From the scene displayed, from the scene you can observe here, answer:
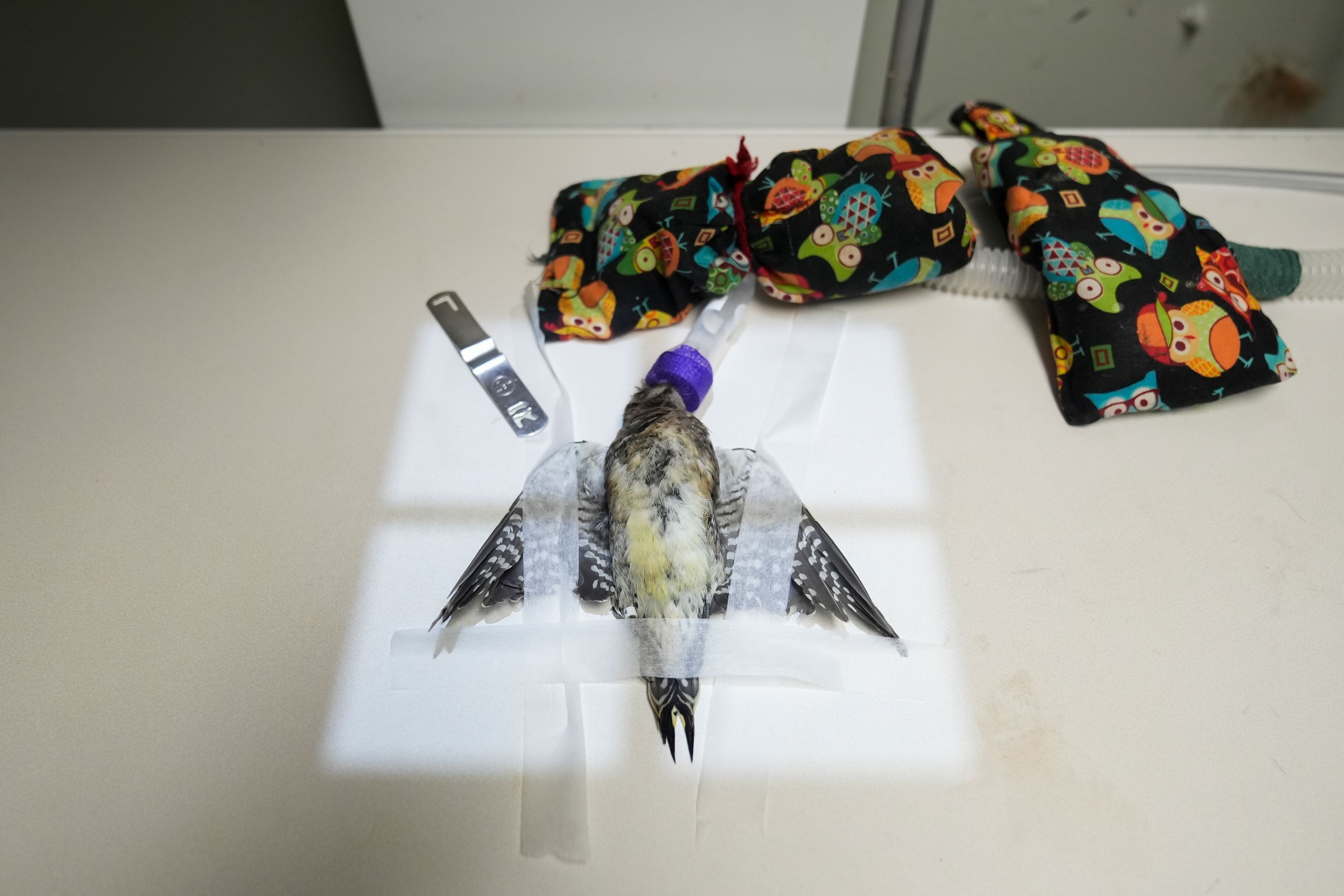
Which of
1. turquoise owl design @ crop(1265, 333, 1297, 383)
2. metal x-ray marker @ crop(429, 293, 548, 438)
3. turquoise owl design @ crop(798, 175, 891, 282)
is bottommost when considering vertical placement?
turquoise owl design @ crop(1265, 333, 1297, 383)

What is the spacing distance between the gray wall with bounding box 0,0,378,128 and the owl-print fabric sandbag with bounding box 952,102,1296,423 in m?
1.30

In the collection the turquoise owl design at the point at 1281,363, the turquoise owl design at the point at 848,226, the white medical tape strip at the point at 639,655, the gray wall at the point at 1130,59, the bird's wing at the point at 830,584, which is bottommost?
the white medical tape strip at the point at 639,655

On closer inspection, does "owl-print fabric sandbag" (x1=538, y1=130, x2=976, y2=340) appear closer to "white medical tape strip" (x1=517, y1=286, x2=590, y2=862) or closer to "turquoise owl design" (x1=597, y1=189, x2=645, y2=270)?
"turquoise owl design" (x1=597, y1=189, x2=645, y2=270)

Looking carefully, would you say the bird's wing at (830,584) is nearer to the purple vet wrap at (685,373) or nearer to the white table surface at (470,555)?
the white table surface at (470,555)

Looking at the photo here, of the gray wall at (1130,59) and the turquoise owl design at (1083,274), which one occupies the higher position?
the gray wall at (1130,59)

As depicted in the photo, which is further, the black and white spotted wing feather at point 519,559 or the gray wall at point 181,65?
the gray wall at point 181,65

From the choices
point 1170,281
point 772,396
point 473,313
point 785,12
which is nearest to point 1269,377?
point 1170,281

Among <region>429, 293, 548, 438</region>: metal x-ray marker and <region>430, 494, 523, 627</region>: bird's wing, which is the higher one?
<region>429, 293, 548, 438</region>: metal x-ray marker

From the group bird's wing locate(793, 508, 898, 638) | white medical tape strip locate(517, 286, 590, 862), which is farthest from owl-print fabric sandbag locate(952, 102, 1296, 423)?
white medical tape strip locate(517, 286, 590, 862)

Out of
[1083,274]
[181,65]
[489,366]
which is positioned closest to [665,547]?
[489,366]

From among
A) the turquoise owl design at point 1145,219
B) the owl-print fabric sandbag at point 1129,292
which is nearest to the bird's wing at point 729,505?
the owl-print fabric sandbag at point 1129,292

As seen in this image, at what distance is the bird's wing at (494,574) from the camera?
829 mm

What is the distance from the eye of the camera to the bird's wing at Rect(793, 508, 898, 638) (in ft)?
2.69

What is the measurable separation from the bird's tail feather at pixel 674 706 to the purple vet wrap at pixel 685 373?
1.02 ft
